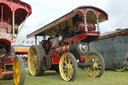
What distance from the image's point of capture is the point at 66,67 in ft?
14.3

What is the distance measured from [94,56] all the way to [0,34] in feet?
11.0

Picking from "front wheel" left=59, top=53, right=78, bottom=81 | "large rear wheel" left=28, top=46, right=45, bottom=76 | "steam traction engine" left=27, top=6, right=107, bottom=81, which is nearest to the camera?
"front wheel" left=59, top=53, right=78, bottom=81

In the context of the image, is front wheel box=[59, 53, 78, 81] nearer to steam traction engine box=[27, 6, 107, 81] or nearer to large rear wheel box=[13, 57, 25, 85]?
steam traction engine box=[27, 6, 107, 81]

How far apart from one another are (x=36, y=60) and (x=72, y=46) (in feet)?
6.54

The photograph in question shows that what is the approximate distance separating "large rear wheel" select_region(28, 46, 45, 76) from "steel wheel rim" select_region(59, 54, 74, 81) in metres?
1.36

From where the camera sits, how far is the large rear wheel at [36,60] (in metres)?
5.69

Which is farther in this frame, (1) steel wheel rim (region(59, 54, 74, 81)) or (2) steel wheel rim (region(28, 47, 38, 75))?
(2) steel wheel rim (region(28, 47, 38, 75))

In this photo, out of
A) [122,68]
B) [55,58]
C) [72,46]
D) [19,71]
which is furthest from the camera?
[122,68]

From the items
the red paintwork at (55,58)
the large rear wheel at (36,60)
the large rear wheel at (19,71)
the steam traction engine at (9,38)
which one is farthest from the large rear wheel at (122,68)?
the large rear wheel at (19,71)

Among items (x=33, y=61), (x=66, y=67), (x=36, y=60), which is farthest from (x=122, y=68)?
(x=33, y=61)

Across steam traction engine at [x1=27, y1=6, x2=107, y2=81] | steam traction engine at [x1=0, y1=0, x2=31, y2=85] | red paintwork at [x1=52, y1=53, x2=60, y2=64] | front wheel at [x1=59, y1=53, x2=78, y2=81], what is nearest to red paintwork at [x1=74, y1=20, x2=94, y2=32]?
steam traction engine at [x1=27, y1=6, x2=107, y2=81]

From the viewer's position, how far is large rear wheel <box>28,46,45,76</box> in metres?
5.69

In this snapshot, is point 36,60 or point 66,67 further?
point 36,60

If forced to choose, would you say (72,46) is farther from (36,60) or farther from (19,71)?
(19,71)
